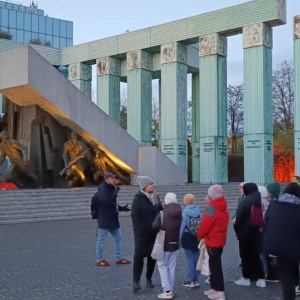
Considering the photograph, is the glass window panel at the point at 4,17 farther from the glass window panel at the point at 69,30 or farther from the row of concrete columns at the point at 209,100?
the row of concrete columns at the point at 209,100

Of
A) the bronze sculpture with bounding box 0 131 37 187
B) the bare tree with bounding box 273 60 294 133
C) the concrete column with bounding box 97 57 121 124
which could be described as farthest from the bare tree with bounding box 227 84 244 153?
the bronze sculpture with bounding box 0 131 37 187

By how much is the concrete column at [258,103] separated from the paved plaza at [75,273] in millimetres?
14373

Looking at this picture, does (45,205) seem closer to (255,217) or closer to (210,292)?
(255,217)

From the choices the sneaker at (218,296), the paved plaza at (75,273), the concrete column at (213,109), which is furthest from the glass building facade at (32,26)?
the sneaker at (218,296)

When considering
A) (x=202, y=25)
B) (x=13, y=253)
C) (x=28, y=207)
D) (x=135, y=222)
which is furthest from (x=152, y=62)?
(x=135, y=222)

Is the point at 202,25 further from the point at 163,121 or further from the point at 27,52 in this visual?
the point at 27,52

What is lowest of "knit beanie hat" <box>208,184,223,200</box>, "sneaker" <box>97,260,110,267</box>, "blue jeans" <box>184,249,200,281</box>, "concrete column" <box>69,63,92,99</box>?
"sneaker" <box>97,260,110,267</box>

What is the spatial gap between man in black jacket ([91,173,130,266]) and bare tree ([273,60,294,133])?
106 ft

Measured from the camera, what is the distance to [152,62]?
28.9 meters

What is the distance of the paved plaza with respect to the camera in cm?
529

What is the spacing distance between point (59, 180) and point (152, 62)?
41.8 ft

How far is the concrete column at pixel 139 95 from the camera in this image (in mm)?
27984

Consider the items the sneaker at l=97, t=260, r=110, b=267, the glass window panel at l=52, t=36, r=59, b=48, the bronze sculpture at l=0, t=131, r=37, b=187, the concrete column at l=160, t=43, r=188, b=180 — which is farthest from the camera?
the glass window panel at l=52, t=36, r=59, b=48

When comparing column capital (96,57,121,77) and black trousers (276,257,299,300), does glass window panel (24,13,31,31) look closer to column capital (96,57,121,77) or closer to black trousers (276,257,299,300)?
column capital (96,57,121,77)
